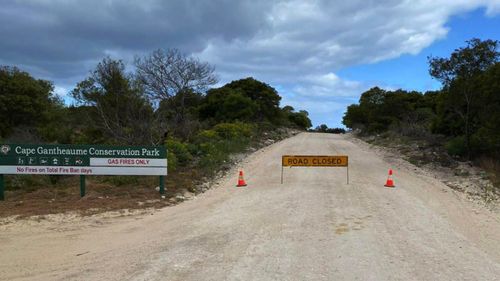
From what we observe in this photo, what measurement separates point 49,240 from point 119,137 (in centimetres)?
1500

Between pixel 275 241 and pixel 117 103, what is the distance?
761 inches

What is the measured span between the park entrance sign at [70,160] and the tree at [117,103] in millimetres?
9795

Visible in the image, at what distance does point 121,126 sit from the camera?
24.6 metres

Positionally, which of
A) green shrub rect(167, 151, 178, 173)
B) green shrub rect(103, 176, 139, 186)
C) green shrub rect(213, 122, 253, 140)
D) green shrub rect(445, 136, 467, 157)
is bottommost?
green shrub rect(103, 176, 139, 186)

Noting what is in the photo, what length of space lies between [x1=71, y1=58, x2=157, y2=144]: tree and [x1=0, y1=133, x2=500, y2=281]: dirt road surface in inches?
438

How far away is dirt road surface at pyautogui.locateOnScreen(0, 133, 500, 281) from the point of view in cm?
668

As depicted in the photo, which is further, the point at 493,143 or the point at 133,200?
the point at 493,143

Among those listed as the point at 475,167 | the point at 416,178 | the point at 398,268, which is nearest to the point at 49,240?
the point at 398,268

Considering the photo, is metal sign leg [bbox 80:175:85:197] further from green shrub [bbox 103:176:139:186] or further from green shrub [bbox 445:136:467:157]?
green shrub [bbox 445:136:467:157]

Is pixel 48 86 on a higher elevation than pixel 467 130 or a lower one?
higher

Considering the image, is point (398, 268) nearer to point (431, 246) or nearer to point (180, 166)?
point (431, 246)

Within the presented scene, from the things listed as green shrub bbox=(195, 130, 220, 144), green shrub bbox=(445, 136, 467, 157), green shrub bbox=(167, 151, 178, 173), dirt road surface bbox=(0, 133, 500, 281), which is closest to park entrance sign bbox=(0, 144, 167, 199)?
dirt road surface bbox=(0, 133, 500, 281)

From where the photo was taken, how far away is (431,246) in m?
8.09

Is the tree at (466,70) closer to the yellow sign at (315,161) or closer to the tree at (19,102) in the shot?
the yellow sign at (315,161)
